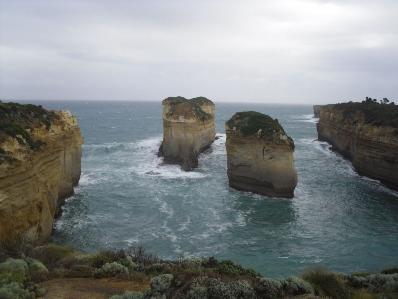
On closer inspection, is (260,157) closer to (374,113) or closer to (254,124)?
(254,124)

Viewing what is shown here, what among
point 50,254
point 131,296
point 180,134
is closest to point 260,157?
point 180,134

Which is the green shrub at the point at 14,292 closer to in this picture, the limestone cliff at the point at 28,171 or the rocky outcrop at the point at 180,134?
the limestone cliff at the point at 28,171

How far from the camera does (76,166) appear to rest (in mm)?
36156

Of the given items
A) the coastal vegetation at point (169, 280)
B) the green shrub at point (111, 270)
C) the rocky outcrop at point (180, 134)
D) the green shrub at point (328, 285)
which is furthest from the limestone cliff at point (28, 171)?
the rocky outcrop at point (180, 134)

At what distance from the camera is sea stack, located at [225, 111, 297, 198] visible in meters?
34.0

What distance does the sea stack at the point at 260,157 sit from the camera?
3400 cm

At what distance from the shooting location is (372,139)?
39281mm

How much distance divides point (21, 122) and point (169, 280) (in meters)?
17.7

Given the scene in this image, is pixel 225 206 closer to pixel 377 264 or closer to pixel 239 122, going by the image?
pixel 239 122

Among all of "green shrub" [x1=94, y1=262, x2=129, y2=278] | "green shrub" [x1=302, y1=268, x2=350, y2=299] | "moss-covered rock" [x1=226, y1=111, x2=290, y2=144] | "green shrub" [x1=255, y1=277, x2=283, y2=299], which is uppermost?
"moss-covered rock" [x1=226, y1=111, x2=290, y2=144]

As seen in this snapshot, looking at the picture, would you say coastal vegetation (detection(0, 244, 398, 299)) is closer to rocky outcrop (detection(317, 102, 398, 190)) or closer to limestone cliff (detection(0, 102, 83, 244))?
limestone cliff (detection(0, 102, 83, 244))

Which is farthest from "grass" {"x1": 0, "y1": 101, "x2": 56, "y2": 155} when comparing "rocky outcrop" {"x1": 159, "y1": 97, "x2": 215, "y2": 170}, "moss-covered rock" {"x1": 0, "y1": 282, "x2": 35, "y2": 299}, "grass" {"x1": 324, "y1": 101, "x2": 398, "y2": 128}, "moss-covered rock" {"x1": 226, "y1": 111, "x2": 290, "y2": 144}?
"grass" {"x1": 324, "y1": 101, "x2": 398, "y2": 128}

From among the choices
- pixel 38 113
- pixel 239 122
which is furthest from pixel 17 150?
pixel 239 122

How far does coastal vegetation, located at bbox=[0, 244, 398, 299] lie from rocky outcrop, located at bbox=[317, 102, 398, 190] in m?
26.0
